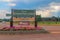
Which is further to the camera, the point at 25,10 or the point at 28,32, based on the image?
the point at 25,10

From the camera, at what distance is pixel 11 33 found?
19.6m

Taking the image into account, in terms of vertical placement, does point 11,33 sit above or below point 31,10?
below

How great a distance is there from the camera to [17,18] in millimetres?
23516

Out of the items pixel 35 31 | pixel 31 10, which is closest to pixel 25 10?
pixel 31 10

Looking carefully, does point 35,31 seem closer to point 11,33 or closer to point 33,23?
point 11,33

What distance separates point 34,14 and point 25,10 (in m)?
1.25

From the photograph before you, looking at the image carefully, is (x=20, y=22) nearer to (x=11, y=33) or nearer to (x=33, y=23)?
(x=33, y=23)

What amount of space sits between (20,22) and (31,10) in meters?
1.98

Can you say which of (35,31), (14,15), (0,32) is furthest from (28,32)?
(14,15)

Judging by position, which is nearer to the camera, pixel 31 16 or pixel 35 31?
pixel 35 31

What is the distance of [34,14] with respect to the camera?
2345 cm

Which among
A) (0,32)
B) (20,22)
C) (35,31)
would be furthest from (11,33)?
(20,22)

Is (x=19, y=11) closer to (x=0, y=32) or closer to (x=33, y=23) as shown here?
(x=33, y=23)

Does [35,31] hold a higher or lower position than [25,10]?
lower
